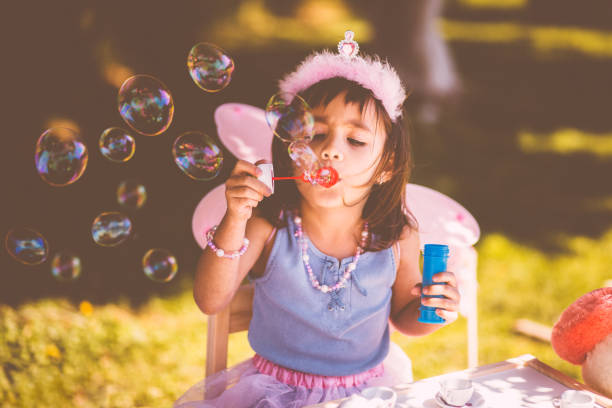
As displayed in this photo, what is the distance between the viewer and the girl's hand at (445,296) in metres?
1.33

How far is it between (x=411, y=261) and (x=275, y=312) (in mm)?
469

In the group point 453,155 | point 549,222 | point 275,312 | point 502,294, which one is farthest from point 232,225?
point 453,155

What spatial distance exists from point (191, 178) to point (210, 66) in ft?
6.43

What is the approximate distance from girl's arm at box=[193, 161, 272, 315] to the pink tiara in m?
0.42

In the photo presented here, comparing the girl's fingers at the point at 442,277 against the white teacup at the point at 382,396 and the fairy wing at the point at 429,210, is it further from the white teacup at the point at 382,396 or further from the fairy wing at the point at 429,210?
the fairy wing at the point at 429,210

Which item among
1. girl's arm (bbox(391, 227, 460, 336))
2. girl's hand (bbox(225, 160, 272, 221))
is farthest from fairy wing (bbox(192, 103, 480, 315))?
girl's hand (bbox(225, 160, 272, 221))

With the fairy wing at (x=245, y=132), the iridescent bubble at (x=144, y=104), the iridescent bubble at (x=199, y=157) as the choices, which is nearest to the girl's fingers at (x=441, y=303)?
the iridescent bubble at (x=199, y=157)

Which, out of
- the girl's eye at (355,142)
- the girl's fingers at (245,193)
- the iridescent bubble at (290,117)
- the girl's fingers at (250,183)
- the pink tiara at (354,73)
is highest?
the pink tiara at (354,73)

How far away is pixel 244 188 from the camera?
1.36m

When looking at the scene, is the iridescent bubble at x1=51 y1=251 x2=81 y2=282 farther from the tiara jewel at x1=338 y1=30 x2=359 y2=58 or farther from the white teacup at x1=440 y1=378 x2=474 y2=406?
the white teacup at x1=440 y1=378 x2=474 y2=406

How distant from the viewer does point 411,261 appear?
1.80 m

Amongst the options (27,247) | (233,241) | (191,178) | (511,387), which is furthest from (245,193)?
(191,178)

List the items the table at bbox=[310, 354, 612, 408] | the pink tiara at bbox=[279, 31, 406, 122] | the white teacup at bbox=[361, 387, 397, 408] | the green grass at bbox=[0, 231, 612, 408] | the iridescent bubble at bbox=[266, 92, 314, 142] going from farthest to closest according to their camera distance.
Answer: the green grass at bbox=[0, 231, 612, 408]
the pink tiara at bbox=[279, 31, 406, 122]
the iridescent bubble at bbox=[266, 92, 314, 142]
the table at bbox=[310, 354, 612, 408]
the white teacup at bbox=[361, 387, 397, 408]

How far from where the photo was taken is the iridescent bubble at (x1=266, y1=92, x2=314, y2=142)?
5.11ft
